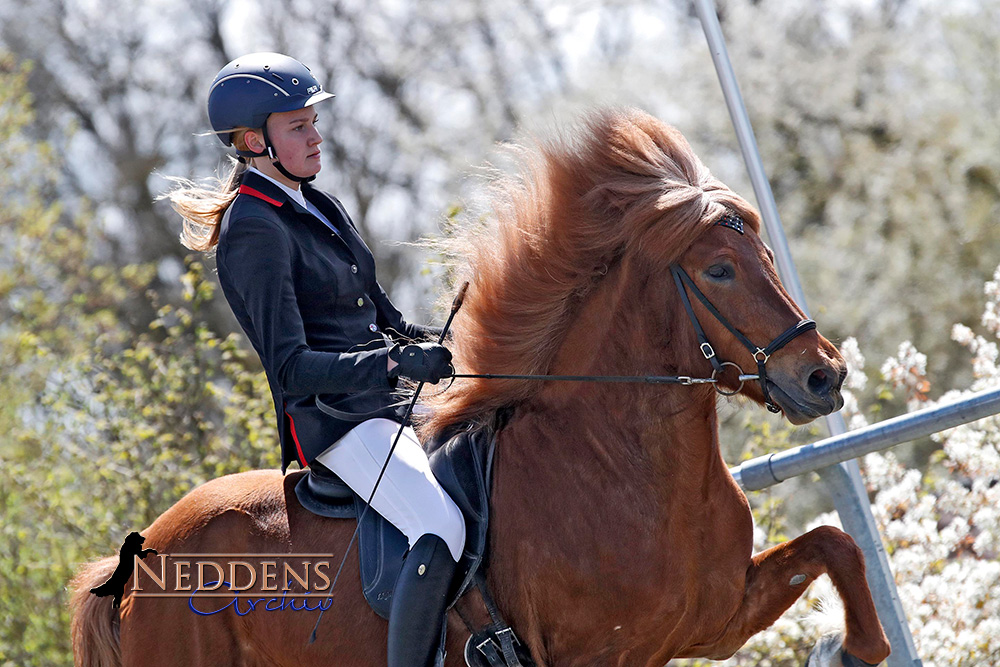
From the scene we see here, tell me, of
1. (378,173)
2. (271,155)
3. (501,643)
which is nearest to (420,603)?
(501,643)

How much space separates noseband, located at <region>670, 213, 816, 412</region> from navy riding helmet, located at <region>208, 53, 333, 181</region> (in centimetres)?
148

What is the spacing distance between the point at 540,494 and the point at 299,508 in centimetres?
98

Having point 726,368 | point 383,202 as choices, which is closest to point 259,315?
point 726,368

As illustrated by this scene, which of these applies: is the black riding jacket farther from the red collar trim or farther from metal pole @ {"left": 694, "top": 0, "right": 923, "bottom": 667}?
metal pole @ {"left": 694, "top": 0, "right": 923, "bottom": 667}

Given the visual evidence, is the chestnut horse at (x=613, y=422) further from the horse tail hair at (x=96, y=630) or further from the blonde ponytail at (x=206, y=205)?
the blonde ponytail at (x=206, y=205)

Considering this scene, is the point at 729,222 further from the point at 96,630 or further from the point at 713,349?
the point at 96,630

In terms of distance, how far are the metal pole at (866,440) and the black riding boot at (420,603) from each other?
149cm

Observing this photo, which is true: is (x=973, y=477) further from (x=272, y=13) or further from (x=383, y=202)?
(x=272, y=13)

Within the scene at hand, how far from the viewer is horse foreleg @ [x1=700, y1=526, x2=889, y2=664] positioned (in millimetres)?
3805

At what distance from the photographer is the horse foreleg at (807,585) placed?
380 centimetres

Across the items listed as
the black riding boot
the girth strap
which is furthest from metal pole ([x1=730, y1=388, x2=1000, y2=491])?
the black riding boot

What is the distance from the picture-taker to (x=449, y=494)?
12.8 feet

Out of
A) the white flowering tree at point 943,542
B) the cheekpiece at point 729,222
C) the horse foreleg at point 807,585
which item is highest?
the cheekpiece at point 729,222

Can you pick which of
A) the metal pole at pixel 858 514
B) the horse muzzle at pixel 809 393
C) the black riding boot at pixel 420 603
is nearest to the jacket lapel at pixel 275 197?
the black riding boot at pixel 420 603
